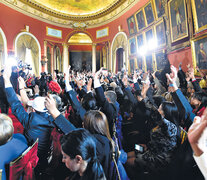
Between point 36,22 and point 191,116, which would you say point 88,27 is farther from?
point 191,116

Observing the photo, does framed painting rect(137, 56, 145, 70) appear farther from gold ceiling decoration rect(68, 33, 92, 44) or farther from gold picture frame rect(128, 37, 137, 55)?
gold ceiling decoration rect(68, 33, 92, 44)

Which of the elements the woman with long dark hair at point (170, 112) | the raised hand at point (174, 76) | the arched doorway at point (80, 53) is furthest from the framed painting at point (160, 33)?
the arched doorway at point (80, 53)

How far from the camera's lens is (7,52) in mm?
12328

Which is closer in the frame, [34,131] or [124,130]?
[34,131]

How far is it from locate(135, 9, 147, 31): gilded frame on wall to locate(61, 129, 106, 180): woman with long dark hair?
37.6 feet

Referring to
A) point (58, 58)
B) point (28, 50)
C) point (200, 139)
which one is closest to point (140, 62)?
point (28, 50)

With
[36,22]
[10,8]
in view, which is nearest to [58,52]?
[36,22]

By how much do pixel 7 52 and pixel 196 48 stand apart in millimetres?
12963

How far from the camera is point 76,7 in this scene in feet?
56.9

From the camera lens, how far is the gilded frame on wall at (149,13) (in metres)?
10.0

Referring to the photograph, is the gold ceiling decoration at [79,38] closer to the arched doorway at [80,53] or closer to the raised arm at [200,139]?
the arched doorway at [80,53]

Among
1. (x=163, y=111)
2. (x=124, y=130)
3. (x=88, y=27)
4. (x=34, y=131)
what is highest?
(x=88, y=27)

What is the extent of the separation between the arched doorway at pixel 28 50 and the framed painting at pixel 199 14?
12.7m

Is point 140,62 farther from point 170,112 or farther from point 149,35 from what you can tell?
point 170,112
